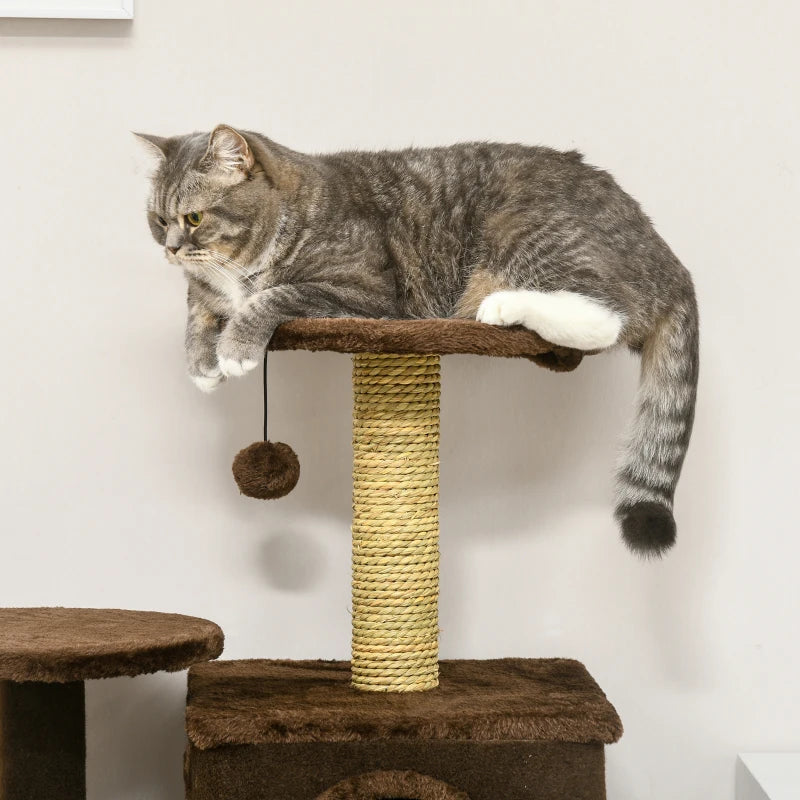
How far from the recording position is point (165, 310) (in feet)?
6.49

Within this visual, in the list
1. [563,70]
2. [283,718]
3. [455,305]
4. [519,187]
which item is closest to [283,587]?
[283,718]

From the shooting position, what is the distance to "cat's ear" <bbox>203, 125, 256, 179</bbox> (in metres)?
1.53

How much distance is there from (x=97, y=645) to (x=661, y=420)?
0.90 m

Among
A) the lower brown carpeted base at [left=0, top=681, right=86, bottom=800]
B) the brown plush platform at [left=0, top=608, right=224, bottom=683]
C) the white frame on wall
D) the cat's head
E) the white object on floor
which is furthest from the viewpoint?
the white frame on wall

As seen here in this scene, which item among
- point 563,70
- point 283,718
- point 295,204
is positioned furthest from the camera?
point 563,70

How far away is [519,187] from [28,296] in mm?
948

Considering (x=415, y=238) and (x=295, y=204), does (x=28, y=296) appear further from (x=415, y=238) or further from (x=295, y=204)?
(x=415, y=238)

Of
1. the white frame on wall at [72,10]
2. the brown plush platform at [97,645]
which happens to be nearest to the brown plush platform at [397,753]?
the brown plush platform at [97,645]

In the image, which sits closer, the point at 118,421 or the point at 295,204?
the point at 295,204

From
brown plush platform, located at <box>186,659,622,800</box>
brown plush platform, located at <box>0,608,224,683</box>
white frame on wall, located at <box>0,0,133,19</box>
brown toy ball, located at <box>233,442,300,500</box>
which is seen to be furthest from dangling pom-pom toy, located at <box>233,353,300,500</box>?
white frame on wall, located at <box>0,0,133,19</box>

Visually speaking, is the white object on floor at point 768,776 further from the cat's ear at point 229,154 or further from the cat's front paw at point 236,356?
the cat's ear at point 229,154

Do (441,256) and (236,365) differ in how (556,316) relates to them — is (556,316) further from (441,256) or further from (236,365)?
(236,365)

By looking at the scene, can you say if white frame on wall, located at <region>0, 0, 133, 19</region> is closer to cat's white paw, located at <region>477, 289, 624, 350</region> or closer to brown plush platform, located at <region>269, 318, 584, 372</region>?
brown plush platform, located at <region>269, 318, 584, 372</region>

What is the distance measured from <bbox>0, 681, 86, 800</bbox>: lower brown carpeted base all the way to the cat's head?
2.16 feet
